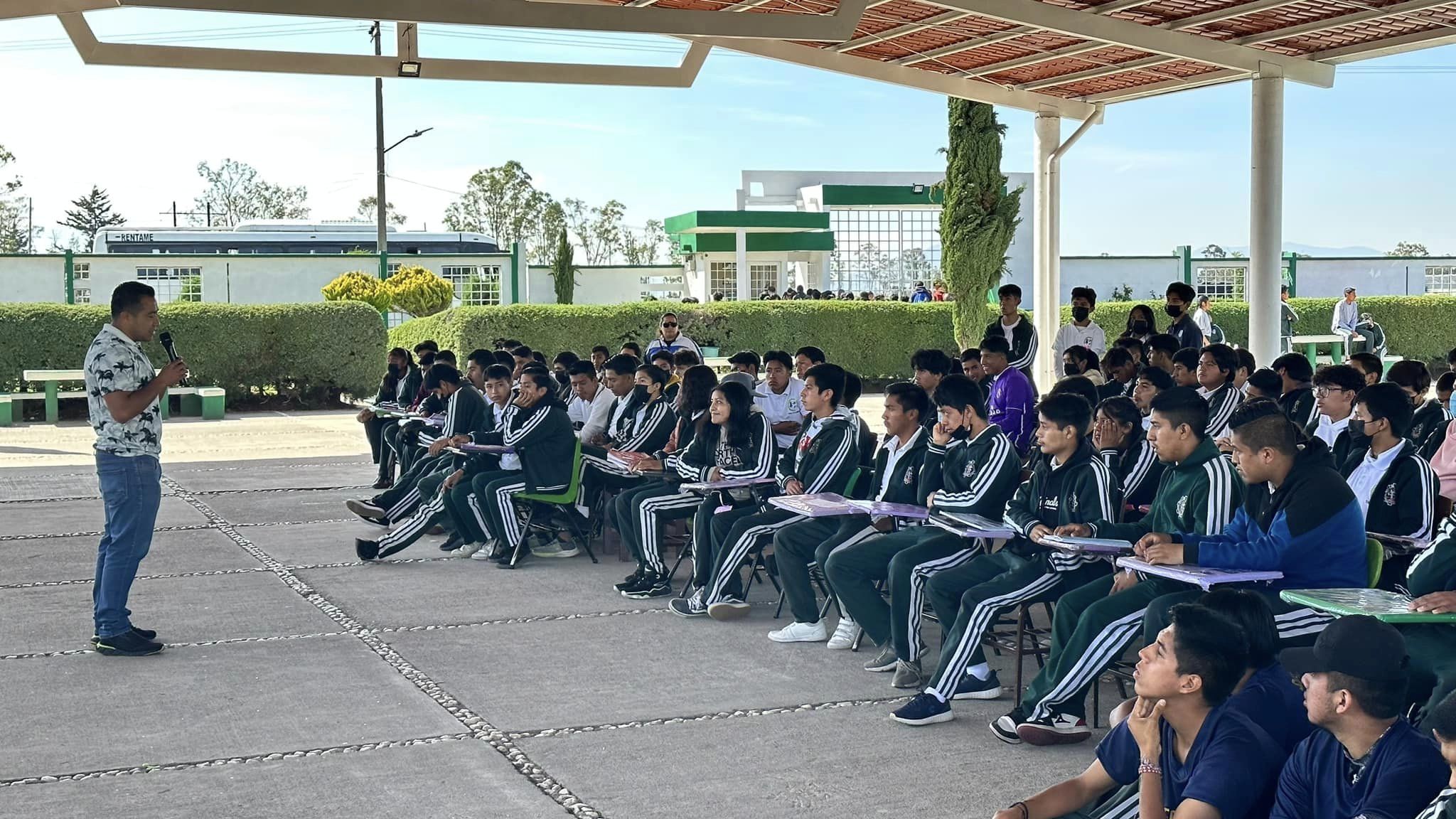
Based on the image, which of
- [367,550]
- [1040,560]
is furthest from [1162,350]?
[367,550]

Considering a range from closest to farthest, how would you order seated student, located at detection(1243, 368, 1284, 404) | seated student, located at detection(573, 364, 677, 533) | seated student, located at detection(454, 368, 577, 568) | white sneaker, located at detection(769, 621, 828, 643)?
white sneaker, located at detection(769, 621, 828, 643) < seated student, located at detection(1243, 368, 1284, 404) < seated student, located at detection(454, 368, 577, 568) < seated student, located at detection(573, 364, 677, 533)

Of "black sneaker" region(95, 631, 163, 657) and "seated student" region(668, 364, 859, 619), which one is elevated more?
"seated student" region(668, 364, 859, 619)

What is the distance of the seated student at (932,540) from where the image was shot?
6434mm

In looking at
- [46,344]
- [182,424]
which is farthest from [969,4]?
[46,344]

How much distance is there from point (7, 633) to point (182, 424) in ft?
43.3

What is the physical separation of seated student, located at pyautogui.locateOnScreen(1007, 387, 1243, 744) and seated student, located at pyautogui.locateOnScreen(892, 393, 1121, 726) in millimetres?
241

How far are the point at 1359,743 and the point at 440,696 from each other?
13.2ft

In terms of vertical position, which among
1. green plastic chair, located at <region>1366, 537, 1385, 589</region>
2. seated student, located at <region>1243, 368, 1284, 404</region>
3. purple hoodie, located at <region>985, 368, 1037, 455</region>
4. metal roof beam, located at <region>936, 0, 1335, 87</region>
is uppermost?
metal roof beam, located at <region>936, 0, 1335, 87</region>

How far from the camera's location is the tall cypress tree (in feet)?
53.0

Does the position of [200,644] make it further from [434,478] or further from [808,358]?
[808,358]

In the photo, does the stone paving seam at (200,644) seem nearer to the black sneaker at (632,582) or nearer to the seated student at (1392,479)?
the black sneaker at (632,582)

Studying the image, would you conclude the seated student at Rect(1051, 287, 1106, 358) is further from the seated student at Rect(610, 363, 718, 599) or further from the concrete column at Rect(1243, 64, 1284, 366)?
the seated student at Rect(610, 363, 718, 599)

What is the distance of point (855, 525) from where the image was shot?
7.19m

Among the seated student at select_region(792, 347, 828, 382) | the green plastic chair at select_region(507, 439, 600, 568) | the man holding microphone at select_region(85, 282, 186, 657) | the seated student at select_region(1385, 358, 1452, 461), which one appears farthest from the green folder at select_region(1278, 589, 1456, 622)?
the seated student at select_region(792, 347, 828, 382)
